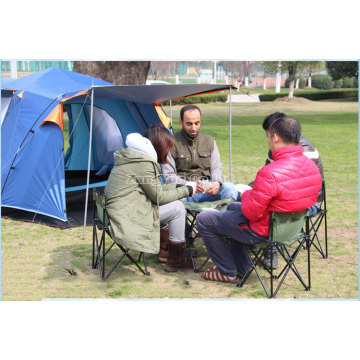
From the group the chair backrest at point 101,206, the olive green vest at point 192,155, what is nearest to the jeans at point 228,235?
the chair backrest at point 101,206

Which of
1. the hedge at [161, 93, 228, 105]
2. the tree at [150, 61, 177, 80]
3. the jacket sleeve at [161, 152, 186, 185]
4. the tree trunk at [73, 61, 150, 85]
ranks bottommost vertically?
the jacket sleeve at [161, 152, 186, 185]

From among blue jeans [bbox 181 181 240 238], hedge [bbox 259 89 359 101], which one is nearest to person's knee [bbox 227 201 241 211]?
blue jeans [bbox 181 181 240 238]

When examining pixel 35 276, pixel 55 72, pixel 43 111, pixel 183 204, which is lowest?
pixel 35 276

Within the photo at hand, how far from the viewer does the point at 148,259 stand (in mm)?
4344

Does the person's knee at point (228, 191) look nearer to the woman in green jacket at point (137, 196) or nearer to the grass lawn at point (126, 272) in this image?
the grass lawn at point (126, 272)

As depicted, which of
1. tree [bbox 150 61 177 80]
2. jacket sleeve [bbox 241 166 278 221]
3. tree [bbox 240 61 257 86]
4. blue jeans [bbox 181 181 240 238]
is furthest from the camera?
tree [bbox 240 61 257 86]

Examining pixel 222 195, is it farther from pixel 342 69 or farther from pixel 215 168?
pixel 342 69

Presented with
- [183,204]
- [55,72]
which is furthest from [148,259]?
[55,72]

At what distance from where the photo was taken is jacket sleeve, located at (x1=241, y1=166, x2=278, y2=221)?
3.10 m

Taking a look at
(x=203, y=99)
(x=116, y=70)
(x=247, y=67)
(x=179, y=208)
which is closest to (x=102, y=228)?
(x=179, y=208)

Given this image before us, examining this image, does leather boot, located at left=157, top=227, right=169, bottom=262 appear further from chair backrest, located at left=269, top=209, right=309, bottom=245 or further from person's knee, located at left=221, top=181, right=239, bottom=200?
chair backrest, located at left=269, top=209, right=309, bottom=245

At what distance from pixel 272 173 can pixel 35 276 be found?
207cm

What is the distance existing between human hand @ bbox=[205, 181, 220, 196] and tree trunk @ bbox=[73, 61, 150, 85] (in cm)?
664

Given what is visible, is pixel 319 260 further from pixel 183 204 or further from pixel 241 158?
pixel 241 158
